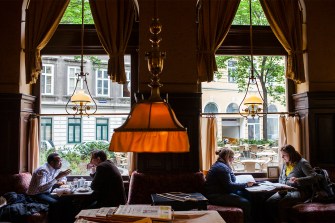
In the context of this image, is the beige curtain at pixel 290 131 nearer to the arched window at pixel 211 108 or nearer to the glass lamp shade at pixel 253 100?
the glass lamp shade at pixel 253 100

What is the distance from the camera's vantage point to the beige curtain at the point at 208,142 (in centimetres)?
575

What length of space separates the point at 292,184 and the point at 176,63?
263 centimetres

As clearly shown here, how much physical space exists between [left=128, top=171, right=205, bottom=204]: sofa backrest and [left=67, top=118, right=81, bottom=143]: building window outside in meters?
1.34

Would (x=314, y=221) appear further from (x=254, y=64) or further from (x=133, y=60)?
(x=133, y=60)

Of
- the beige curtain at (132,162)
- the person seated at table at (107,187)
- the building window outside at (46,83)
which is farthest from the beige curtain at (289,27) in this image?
the building window outside at (46,83)

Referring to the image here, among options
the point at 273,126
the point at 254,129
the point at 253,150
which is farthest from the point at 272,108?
the point at 253,150

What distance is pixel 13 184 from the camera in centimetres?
526

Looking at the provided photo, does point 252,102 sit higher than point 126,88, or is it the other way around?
point 126,88

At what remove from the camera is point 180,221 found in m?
2.03

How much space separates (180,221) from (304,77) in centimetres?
450

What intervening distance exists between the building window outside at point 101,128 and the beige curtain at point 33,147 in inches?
40.0

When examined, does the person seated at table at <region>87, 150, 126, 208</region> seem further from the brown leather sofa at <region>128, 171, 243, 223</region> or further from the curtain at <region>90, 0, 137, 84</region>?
the curtain at <region>90, 0, 137, 84</region>

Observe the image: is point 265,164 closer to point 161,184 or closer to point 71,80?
point 161,184

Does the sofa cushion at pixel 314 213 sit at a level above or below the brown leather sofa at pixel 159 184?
below
